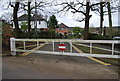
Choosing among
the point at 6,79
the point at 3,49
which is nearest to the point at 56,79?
the point at 6,79

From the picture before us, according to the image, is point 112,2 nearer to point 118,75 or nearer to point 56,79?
point 118,75

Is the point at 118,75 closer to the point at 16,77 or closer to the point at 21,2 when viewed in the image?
the point at 16,77

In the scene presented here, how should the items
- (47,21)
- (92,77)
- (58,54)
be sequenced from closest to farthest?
(92,77) → (58,54) → (47,21)

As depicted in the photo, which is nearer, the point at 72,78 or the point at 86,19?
the point at 72,78

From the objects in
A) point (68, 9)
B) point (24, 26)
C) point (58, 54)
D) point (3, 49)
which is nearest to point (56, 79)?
point (58, 54)

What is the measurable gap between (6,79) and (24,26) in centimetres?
4145

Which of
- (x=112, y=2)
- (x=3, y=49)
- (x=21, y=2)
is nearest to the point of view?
(x=3, y=49)

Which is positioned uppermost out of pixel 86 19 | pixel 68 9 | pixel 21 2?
pixel 21 2

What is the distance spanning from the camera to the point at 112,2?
55.9ft

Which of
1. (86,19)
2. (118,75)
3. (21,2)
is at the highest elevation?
(21,2)

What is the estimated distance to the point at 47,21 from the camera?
187ft

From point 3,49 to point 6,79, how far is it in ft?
20.4

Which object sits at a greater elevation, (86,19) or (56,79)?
(86,19)

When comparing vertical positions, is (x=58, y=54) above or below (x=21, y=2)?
below
